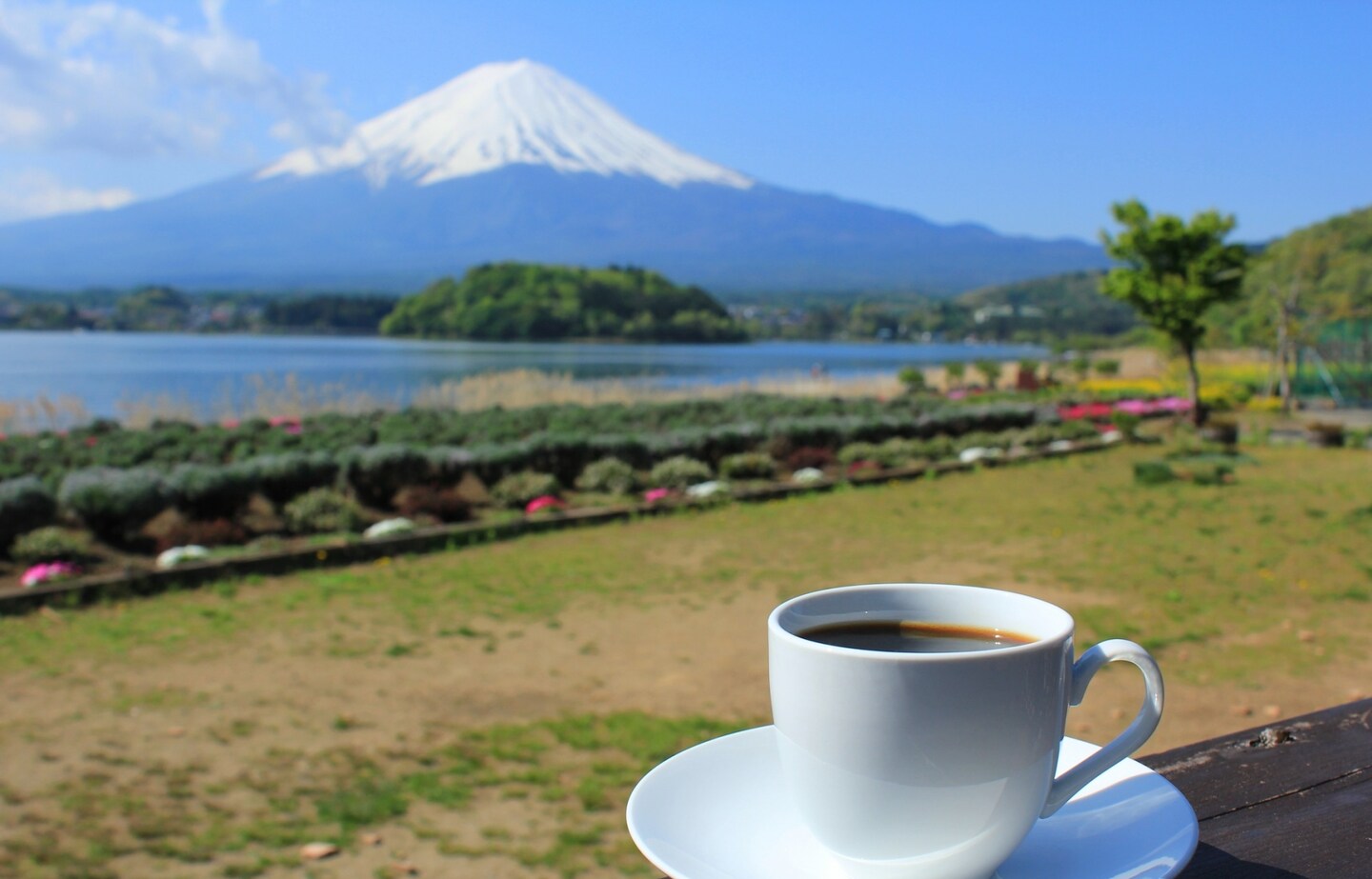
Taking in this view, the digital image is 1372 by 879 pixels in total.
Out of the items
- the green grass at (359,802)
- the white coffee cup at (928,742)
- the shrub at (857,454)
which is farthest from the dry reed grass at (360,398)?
the white coffee cup at (928,742)

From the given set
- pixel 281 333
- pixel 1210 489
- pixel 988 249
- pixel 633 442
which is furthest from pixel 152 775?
pixel 988 249

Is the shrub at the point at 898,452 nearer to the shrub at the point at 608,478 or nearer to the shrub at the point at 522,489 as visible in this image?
the shrub at the point at 608,478

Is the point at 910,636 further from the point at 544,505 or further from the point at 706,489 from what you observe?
the point at 706,489

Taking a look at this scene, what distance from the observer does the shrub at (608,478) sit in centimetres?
912

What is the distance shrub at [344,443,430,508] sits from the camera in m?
8.19

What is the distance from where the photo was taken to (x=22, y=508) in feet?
21.2

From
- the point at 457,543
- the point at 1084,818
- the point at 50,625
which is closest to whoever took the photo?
the point at 1084,818

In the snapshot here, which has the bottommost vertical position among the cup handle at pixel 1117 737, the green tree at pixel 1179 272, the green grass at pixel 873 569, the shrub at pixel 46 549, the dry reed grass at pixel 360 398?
the green grass at pixel 873 569

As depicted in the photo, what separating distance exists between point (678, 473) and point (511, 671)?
205 inches

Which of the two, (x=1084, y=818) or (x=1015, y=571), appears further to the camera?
(x=1015, y=571)

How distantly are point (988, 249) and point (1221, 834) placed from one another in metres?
207

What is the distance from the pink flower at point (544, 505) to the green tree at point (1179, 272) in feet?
33.0

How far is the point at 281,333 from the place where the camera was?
7388 cm

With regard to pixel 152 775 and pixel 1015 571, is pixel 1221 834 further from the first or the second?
pixel 1015 571
